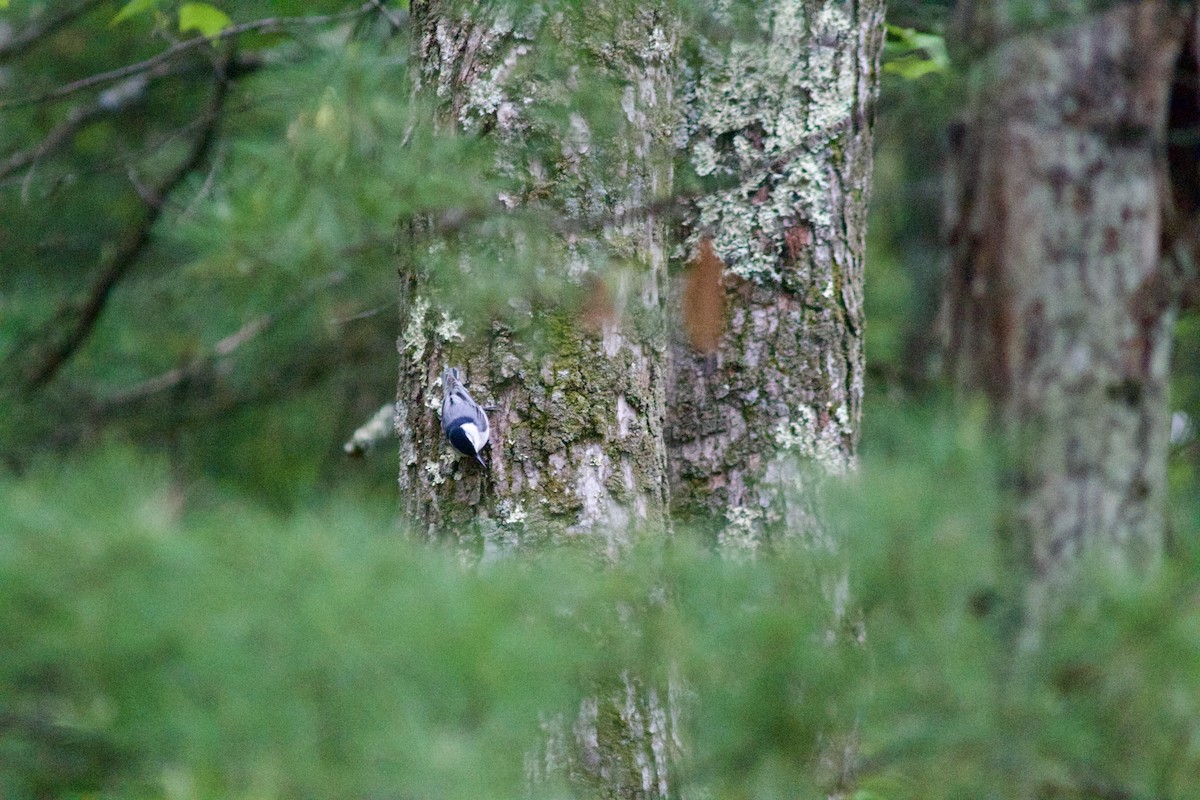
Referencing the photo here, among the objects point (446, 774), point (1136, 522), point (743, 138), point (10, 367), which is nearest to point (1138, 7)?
Result: point (1136, 522)

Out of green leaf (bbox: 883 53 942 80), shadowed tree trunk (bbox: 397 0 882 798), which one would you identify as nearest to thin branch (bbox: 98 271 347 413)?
shadowed tree trunk (bbox: 397 0 882 798)

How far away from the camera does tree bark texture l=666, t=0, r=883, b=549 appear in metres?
2.37

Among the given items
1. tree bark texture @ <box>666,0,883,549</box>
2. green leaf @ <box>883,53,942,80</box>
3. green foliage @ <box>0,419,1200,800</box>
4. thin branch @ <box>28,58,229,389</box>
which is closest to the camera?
green foliage @ <box>0,419,1200,800</box>

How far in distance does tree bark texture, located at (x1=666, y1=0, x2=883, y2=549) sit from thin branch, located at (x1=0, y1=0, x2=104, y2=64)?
2.80 metres

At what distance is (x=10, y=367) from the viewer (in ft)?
13.9

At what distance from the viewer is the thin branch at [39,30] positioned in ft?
13.2

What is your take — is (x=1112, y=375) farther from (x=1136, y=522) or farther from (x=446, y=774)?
(x=446, y=774)

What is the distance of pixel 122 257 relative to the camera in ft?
12.8

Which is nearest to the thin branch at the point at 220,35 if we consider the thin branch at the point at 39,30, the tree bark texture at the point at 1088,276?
Answer: the thin branch at the point at 39,30

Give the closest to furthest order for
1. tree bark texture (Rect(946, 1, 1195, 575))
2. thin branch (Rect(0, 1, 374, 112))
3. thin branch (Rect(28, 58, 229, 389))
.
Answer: thin branch (Rect(0, 1, 374, 112)), tree bark texture (Rect(946, 1, 1195, 575)), thin branch (Rect(28, 58, 229, 389))

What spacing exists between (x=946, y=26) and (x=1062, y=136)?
0.65m

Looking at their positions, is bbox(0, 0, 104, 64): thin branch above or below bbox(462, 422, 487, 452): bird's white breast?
above

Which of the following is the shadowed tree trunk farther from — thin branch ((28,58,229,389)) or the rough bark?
thin branch ((28,58,229,389))

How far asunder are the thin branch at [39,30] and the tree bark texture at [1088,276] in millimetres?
3256
